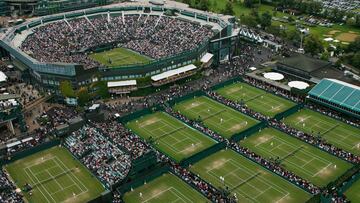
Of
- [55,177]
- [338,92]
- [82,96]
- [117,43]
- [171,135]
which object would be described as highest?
[117,43]

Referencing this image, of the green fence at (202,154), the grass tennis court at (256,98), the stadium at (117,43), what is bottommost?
the green fence at (202,154)

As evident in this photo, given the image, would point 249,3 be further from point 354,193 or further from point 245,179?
point 354,193

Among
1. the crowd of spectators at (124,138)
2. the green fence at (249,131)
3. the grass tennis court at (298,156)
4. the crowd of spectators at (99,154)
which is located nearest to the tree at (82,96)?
the crowd of spectators at (124,138)

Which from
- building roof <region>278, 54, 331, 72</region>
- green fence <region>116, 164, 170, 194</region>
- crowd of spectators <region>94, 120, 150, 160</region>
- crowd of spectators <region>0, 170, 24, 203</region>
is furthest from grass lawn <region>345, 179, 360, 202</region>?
crowd of spectators <region>0, 170, 24, 203</region>

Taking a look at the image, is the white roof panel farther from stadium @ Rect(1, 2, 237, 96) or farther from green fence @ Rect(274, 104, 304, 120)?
green fence @ Rect(274, 104, 304, 120)

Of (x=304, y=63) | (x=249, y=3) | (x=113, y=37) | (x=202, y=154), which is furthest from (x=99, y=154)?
(x=249, y=3)

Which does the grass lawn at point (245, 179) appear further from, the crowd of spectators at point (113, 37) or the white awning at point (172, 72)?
the crowd of spectators at point (113, 37)
